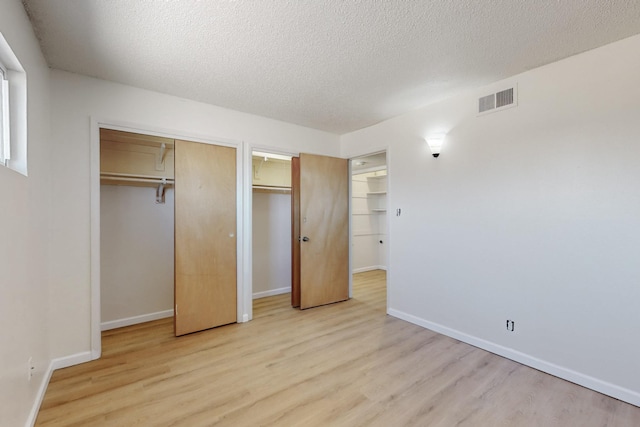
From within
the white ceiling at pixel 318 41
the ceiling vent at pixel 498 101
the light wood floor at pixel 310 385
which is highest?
the white ceiling at pixel 318 41

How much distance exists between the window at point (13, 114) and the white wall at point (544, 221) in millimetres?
3295

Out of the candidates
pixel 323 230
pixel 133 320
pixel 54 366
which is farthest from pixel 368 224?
pixel 54 366

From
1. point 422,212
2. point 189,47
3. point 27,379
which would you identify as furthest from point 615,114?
point 27,379

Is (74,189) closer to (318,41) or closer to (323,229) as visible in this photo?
(318,41)

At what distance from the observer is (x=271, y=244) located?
4477 mm

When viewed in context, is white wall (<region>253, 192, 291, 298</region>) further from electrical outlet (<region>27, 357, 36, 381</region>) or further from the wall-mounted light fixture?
electrical outlet (<region>27, 357, 36, 381</region>)

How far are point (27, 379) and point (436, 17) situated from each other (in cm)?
324

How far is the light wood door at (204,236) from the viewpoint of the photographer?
2955 mm

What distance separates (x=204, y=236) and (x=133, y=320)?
53.2 inches

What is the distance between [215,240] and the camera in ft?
10.3

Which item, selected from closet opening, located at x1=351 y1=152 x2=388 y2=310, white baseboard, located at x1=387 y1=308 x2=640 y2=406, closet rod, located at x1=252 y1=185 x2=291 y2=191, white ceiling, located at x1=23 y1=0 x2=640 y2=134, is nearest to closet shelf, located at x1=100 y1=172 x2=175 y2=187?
white ceiling, located at x1=23 y1=0 x2=640 y2=134

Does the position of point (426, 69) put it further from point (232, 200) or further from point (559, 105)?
point (232, 200)

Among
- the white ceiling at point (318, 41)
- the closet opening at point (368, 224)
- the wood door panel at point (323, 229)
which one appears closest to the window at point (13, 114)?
the white ceiling at point (318, 41)

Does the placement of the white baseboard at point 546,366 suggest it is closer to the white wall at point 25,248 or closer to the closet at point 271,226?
the closet at point 271,226
